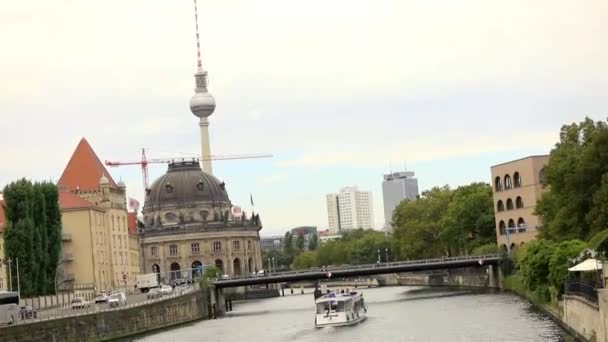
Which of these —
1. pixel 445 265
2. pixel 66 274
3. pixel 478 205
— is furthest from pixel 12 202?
pixel 478 205

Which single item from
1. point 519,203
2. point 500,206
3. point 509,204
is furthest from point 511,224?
point 519,203

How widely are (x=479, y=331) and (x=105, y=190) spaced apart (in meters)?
102

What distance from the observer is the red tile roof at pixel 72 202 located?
16350cm

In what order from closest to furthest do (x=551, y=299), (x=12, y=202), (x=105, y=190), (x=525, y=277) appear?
(x=551, y=299)
(x=525, y=277)
(x=12, y=202)
(x=105, y=190)

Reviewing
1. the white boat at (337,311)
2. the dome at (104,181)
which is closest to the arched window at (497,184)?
the dome at (104,181)

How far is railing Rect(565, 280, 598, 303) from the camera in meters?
66.7

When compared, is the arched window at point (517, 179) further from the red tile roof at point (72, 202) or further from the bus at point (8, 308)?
the bus at point (8, 308)

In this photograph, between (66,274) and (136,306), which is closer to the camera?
(136,306)

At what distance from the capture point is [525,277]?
103812mm

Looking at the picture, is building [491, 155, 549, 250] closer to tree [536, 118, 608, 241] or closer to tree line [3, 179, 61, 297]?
tree [536, 118, 608, 241]

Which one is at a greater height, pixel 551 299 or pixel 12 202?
pixel 12 202

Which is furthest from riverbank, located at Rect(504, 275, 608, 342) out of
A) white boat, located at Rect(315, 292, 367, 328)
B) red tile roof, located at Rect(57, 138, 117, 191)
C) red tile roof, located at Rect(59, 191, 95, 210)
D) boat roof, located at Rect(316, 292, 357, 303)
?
red tile roof, located at Rect(57, 138, 117, 191)

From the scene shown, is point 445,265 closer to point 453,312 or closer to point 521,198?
point 521,198

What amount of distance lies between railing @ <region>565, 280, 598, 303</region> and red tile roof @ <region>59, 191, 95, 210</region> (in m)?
91.1
